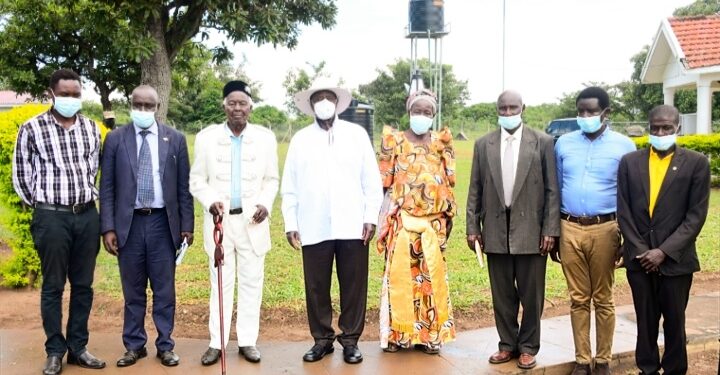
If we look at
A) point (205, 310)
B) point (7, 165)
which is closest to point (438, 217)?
point (205, 310)

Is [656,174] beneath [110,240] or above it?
above

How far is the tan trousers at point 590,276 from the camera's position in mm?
4266

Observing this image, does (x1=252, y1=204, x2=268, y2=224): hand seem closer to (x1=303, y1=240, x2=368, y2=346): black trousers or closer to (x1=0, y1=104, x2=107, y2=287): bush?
(x1=303, y1=240, x2=368, y2=346): black trousers

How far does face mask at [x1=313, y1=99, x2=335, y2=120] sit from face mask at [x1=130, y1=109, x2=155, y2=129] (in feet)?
3.72

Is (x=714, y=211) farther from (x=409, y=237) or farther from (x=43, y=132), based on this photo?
(x=43, y=132)

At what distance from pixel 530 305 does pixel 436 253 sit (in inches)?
28.8

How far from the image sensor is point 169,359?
442cm

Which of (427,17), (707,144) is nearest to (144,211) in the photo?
(707,144)

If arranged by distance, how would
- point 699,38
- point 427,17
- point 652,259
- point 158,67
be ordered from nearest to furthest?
1. point 652,259
2. point 158,67
3. point 699,38
4. point 427,17

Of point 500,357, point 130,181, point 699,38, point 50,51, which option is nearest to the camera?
point 130,181

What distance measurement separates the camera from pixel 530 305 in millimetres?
4438

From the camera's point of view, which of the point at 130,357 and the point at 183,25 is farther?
the point at 183,25

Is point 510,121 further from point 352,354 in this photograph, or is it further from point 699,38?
point 699,38

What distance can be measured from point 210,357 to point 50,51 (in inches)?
491
